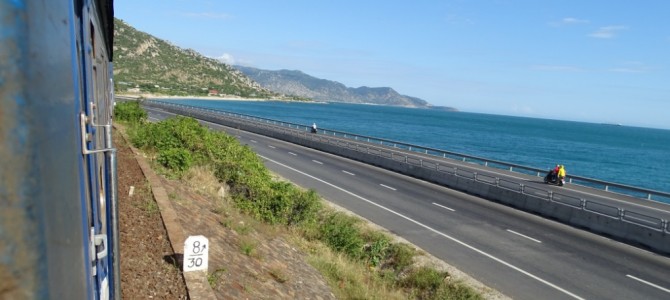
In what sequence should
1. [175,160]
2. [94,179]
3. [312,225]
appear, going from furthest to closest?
[312,225] → [175,160] → [94,179]

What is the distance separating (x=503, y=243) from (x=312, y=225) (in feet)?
22.1

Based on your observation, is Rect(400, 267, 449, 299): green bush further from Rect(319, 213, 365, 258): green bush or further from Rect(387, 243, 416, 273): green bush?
Rect(319, 213, 365, 258): green bush

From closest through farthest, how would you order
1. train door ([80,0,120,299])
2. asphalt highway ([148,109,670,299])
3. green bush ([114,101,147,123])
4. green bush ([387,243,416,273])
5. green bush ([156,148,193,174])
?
train door ([80,0,120,299])
asphalt highway ([148,109,670,299])
green bush ([387,243,416,273])
green bush ([156,148,193,174])
green bush ([114,101,147,123])

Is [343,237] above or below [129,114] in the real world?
below

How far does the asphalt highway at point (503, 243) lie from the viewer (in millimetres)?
13953

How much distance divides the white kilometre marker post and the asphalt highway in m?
8.59

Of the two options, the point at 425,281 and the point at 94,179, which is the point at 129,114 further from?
the point at 94,179

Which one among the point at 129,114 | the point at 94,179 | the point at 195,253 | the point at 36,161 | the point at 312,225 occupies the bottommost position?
the point at 312,225

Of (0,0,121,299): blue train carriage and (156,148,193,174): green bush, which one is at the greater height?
(0,0,121,299): blue train carriage

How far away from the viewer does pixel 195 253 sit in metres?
7.68

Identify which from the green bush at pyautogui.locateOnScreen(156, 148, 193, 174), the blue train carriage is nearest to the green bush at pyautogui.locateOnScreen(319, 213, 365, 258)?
the green bush at pyautogui.locateOnScreen(156, 148, 193, 174)

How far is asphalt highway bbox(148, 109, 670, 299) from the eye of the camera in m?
14.0

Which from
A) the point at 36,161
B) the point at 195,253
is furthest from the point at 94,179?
the point at 195,253

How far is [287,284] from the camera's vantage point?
1084 centimetres
